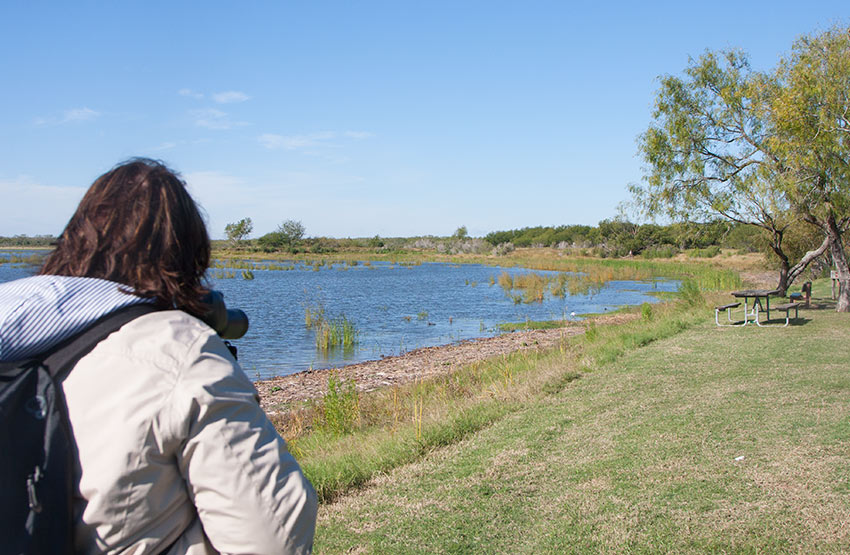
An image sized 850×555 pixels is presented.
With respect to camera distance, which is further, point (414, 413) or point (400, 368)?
point (400, 368)

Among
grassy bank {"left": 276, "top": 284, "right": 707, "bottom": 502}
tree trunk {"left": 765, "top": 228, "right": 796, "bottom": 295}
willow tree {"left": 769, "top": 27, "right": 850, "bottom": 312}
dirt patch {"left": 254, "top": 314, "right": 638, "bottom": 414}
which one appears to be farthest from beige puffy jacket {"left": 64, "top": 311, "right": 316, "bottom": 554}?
tree trunk {"left": 765, "top": 228, "right": 796, "bottom": 295}

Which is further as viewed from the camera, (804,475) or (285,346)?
(285,346)

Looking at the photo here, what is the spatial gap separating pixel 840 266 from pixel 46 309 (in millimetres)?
17712

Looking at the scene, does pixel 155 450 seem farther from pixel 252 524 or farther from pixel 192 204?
pixel 192 204

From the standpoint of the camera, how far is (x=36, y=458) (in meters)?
1.28

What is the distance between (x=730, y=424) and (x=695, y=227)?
14.2m

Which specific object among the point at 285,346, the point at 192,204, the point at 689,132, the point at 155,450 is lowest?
the point at 285,346

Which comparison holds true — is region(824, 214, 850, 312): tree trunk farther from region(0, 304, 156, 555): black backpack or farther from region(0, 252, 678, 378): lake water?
region(0, 304, 156, 555): black backpack

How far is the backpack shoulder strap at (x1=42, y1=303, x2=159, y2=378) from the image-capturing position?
1.33 metres

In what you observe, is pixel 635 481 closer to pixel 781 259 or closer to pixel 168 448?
pixel 168 448

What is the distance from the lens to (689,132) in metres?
18.3

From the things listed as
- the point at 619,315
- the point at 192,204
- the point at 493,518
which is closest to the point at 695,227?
the point at 619,315

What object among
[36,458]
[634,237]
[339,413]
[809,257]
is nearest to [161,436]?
[36,458]

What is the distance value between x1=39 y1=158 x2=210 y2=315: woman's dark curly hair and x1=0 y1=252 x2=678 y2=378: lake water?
13082 mm
